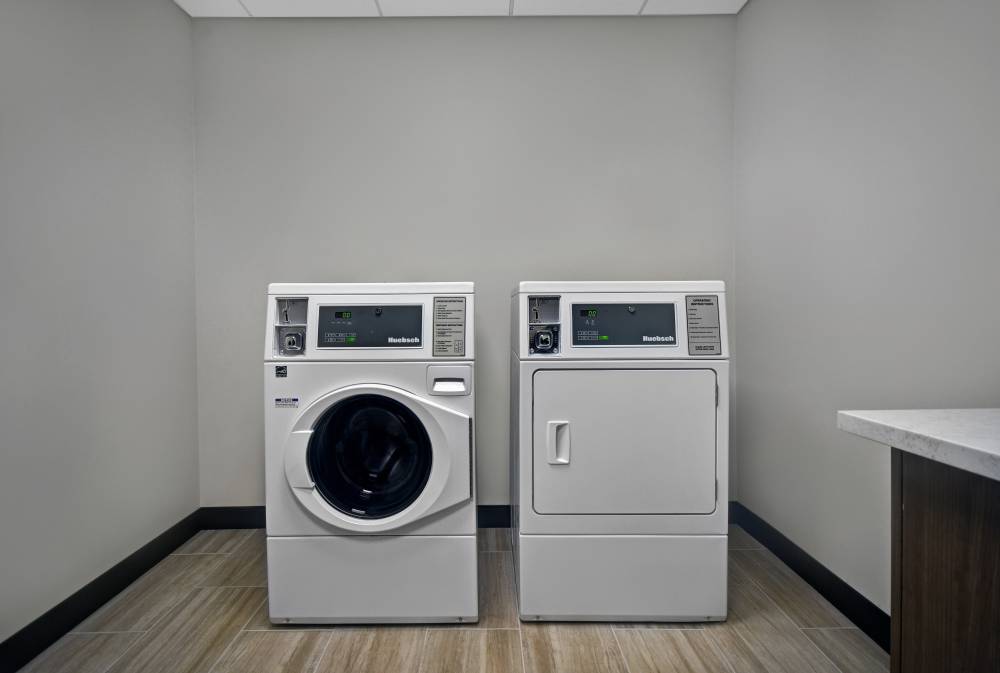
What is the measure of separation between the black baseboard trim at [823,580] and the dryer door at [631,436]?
54 cm

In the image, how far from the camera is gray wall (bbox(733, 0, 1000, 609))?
1.34 metres

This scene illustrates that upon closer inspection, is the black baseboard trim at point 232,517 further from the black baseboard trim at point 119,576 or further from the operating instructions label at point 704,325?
the operating instructions label at point 704,325

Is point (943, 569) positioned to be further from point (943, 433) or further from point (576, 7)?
point (576, 7)

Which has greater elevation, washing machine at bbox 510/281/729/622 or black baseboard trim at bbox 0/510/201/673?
washing machine at bbox 510/281/729/622

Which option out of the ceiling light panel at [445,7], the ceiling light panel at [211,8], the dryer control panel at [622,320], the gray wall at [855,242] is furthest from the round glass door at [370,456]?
the ceiling light panel at [211,8]

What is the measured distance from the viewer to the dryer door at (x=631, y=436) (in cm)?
172

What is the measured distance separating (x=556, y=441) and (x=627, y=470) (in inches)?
9.7

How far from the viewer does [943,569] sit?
0.85m

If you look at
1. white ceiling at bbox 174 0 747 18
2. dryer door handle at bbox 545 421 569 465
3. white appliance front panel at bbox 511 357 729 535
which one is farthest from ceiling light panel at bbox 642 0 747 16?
dryer door handle at bbox 545 421 569 465

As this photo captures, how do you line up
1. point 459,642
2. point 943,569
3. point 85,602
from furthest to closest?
point 85,602
point 459,642
point 943,569

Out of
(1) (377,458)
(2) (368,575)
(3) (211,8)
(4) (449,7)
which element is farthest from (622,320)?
(3) (211,8)

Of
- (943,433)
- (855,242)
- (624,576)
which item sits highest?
(855,242)

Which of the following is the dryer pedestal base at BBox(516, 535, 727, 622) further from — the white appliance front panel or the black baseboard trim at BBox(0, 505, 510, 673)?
the black baseboard trim at BBox(0, 505, 510, 673)

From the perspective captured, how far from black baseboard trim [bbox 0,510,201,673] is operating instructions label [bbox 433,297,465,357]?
4.63 ft
